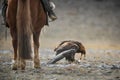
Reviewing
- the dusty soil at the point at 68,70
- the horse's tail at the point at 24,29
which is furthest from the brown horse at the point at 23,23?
the dusty soil at the point at 68,70

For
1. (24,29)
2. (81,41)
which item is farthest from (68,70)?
(81,41)

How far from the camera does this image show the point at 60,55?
41.8 ft

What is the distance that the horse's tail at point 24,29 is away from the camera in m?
10.7

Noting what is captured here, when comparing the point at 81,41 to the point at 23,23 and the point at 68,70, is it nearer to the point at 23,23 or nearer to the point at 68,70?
the point at 68,70

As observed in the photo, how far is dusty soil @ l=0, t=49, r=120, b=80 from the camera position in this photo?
1047 centimetres

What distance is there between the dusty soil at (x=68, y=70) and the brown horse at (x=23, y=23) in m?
0.34

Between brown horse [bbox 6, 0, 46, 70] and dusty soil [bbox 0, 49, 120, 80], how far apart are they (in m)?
0.34

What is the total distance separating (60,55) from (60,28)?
11.6 m

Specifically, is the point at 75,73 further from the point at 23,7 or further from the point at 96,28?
the point at 96,28

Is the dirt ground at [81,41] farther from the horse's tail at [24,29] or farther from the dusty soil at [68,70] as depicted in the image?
the horse's tail at [24,29]

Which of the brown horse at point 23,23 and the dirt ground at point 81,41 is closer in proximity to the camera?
the brown horse at point 23,23

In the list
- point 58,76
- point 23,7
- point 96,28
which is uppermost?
point 96,28

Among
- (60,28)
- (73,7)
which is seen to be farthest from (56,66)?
(73,7)

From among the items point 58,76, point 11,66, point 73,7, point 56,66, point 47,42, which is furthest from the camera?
point 73,7
